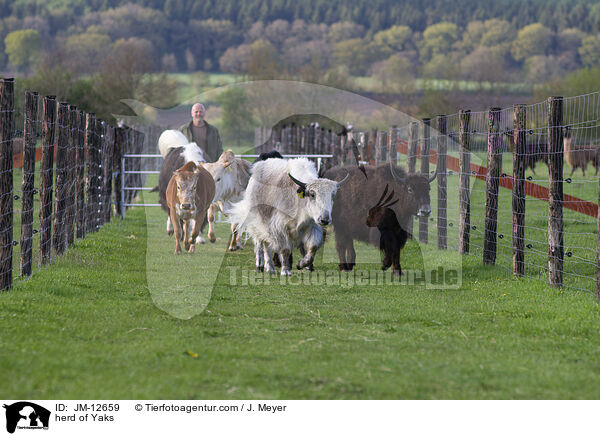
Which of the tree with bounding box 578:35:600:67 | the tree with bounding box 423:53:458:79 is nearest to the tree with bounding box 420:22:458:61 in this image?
the tree with bounding box 423:53:458:79

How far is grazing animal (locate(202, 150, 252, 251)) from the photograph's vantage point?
496 inches

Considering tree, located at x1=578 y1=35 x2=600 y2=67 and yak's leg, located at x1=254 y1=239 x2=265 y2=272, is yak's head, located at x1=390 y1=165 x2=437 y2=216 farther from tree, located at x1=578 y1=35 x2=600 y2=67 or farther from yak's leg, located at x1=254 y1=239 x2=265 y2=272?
tree, located at x1=578 y1=35 x2=600 y2=67

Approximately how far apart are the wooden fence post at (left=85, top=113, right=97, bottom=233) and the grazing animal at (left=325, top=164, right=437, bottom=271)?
562cm

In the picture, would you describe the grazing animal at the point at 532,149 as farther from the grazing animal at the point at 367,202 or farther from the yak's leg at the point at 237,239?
the yak's leg at the point at 237,239

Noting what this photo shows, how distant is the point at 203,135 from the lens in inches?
560

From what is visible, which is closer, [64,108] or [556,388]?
[556,388]

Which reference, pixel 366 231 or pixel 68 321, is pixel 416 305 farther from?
pixel 68 321

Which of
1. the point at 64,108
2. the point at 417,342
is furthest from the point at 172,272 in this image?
the point at 417,342

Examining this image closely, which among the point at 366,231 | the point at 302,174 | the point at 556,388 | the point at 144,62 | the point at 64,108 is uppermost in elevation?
the point at 144,62

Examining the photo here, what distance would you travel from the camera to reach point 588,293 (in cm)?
823

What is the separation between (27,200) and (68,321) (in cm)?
265

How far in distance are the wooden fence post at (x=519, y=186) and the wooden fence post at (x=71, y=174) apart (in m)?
6.45

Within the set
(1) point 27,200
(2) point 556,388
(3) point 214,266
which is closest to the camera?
(2) point 556,388

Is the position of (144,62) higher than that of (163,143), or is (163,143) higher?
(144,62)
